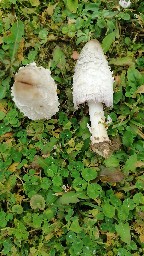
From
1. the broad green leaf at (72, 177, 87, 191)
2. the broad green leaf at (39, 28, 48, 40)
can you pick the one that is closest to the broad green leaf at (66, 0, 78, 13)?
the broad green leaf at (39, 28, 48, 40)

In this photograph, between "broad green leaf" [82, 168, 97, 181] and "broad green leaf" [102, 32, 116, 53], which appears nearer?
"broad green leaf" [82, 168, 97, 181]

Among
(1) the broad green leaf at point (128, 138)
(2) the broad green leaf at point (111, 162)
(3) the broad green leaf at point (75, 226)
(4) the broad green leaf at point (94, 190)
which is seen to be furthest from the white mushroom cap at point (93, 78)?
(3) the broad green leaf at point (75, 226)

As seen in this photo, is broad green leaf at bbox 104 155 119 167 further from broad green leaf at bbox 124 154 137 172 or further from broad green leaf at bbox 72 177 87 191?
broad green leaf at bbox 72 177 87 191

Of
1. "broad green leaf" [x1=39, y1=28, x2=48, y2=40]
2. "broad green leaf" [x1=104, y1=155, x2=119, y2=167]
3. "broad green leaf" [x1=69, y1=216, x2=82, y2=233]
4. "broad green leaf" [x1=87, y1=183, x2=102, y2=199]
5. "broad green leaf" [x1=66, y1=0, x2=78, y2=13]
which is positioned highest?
"broad green leaf" [x1=66, y1=0, x2=78, y2=13]

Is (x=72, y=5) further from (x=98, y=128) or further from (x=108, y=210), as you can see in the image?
(x=108, y=210)

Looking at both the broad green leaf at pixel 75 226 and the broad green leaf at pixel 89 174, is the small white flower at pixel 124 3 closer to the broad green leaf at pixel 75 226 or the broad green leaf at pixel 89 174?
the broad green leaf at pixel 89 174

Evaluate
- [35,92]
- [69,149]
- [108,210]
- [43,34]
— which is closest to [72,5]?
[43,34]
